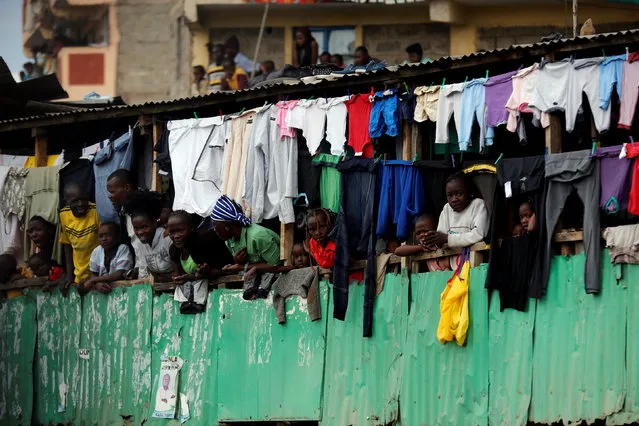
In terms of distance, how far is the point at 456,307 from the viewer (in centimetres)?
1450

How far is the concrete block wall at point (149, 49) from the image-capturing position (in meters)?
29.0

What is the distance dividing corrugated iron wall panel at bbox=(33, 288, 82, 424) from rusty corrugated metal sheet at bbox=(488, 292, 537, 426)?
642cm

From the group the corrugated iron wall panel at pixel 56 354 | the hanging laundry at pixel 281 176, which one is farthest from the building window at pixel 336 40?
the hanging laundry at pixel 281 176

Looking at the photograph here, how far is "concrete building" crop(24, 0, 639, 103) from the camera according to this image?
25312 millimetres

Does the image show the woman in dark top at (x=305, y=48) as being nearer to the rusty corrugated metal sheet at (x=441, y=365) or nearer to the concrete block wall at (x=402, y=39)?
the concrete block wall at (x=402, y=39)

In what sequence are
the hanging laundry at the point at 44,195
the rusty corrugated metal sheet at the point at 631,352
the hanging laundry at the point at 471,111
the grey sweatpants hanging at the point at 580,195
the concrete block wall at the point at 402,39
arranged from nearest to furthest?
the rusty corrugated metal sheet at the point at 631,352, the grey sweatpants hanging at the point at 580,195, the hanging laundry at the point at 471,111, the hanging laundry at the point at 44,195, the concrete block wall at the point at 402,39

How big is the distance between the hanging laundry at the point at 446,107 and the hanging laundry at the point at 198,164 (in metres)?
3.10

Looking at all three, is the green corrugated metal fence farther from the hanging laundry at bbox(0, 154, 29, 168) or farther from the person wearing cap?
the person wearing cap

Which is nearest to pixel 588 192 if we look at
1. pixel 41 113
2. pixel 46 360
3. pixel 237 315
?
pixel 237 315

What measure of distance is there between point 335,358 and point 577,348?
315 centimetres

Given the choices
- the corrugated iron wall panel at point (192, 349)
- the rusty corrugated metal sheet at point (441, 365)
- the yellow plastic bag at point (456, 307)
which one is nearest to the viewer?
the rusty corrugated metal sheet at point (441, 365)

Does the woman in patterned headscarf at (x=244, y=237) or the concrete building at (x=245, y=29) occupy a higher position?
the concrete building at (x=245, y=29)

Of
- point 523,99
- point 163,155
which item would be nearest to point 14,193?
point 163,155

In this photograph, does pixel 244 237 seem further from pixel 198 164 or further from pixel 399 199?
pixel 399 199
